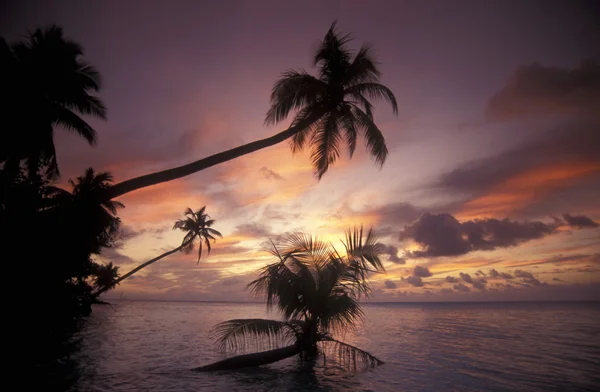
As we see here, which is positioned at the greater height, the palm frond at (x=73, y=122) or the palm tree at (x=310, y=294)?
the palm frond at (x=73, y=122)

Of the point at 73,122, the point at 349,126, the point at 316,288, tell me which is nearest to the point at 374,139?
the point at 349,126

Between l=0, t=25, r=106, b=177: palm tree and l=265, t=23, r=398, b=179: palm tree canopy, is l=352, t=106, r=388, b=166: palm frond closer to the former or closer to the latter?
l=265, t=23, r=398, b=179: palm tree canopy

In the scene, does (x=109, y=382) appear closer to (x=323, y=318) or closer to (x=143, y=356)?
(x=143, y=356)

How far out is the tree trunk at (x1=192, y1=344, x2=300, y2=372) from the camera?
1038cm

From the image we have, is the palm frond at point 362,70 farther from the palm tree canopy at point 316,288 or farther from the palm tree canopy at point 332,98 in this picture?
the palm tree canopy at point 316,288

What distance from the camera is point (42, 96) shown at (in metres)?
14.7

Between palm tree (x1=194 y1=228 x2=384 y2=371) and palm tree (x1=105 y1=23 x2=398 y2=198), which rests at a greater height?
palm tree (x1=105 y1=23 x2=398 y2=198)

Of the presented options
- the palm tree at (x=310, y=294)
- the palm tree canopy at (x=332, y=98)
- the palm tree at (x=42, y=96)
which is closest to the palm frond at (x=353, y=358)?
the palm tree at (x=310, y=294)

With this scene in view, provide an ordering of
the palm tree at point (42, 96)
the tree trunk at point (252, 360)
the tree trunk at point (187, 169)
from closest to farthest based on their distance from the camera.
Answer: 1. the tree trunk at point (187, 169)
2. the tree trunk at point (252, 360)
3. the palm tree at point (42, 96)

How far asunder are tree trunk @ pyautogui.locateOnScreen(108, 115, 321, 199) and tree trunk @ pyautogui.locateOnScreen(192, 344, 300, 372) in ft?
21.9

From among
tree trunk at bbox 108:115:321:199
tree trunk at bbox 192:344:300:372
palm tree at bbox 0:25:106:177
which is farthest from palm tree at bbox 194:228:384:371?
palm tree at bbox 0:25:106:177

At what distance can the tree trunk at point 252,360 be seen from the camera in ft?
34.1

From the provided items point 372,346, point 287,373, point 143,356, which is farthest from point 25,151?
point 372,346

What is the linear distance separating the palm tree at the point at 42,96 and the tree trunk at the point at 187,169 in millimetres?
8536
